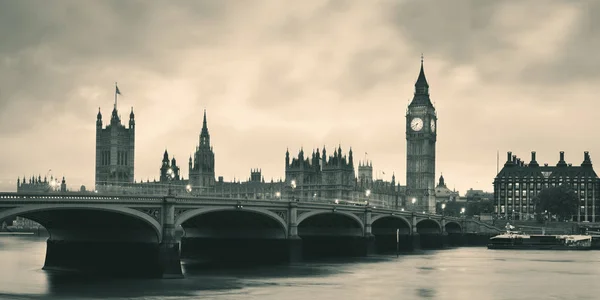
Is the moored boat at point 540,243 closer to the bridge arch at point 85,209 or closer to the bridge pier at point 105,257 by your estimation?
the bridge pier at point 105,257

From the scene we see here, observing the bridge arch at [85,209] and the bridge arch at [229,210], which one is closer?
the bridge arch at [85,209]

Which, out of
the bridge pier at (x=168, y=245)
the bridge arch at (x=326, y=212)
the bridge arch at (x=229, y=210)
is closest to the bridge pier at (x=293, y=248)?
the bridge arch at (x=229, y=210)

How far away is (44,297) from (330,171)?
145 meters

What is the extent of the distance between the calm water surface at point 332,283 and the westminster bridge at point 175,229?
2292 millimetres

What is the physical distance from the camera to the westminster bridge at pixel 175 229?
61562mm

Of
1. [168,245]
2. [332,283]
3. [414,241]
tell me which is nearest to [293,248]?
[332,283]

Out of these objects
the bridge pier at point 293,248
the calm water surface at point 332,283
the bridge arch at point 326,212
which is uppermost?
the bridge arch at point 326,212

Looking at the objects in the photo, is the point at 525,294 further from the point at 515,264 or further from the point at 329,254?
the point at 329,254

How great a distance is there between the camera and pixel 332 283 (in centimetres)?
6969

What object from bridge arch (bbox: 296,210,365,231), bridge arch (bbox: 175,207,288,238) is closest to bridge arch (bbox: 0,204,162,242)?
bridge arch (bbox: 175,207,288,238)

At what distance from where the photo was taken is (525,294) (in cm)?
6488

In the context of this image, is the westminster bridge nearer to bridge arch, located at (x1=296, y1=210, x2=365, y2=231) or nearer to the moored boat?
bridge arch, located at (x1=296, y1=210, x2=365, y2=231)

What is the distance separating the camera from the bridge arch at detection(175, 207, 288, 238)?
68.6 meters

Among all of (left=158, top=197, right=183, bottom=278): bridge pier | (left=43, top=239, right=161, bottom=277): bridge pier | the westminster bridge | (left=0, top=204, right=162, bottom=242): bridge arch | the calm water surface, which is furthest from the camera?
(left=43, top=239, right=161, bottom=277): bridge pier
